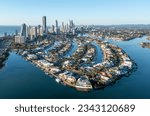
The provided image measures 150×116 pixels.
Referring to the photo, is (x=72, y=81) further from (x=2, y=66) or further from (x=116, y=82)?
(x=2, y=66)

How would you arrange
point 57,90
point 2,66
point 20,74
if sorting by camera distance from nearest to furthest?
point 57,90 → point 20,74 → point 2,66

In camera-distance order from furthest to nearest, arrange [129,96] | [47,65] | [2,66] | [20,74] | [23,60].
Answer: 1. [23,60]
2. [2,66]
3. [47,65]
4. [20,74]
5. [129,96]

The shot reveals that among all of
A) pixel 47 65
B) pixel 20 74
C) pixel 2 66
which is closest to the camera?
pixel 20 74

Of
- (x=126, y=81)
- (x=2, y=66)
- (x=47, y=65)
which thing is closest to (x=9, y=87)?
(x=47, y=65)

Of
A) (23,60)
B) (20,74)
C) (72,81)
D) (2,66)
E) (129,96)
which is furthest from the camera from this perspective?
(23,60)

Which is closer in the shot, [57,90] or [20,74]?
[57,90]

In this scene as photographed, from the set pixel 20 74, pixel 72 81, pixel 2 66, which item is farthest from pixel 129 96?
pixel 2 66

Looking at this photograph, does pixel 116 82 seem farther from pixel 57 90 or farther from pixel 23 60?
pixel 23 60

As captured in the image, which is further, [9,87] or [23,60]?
[23,60]
